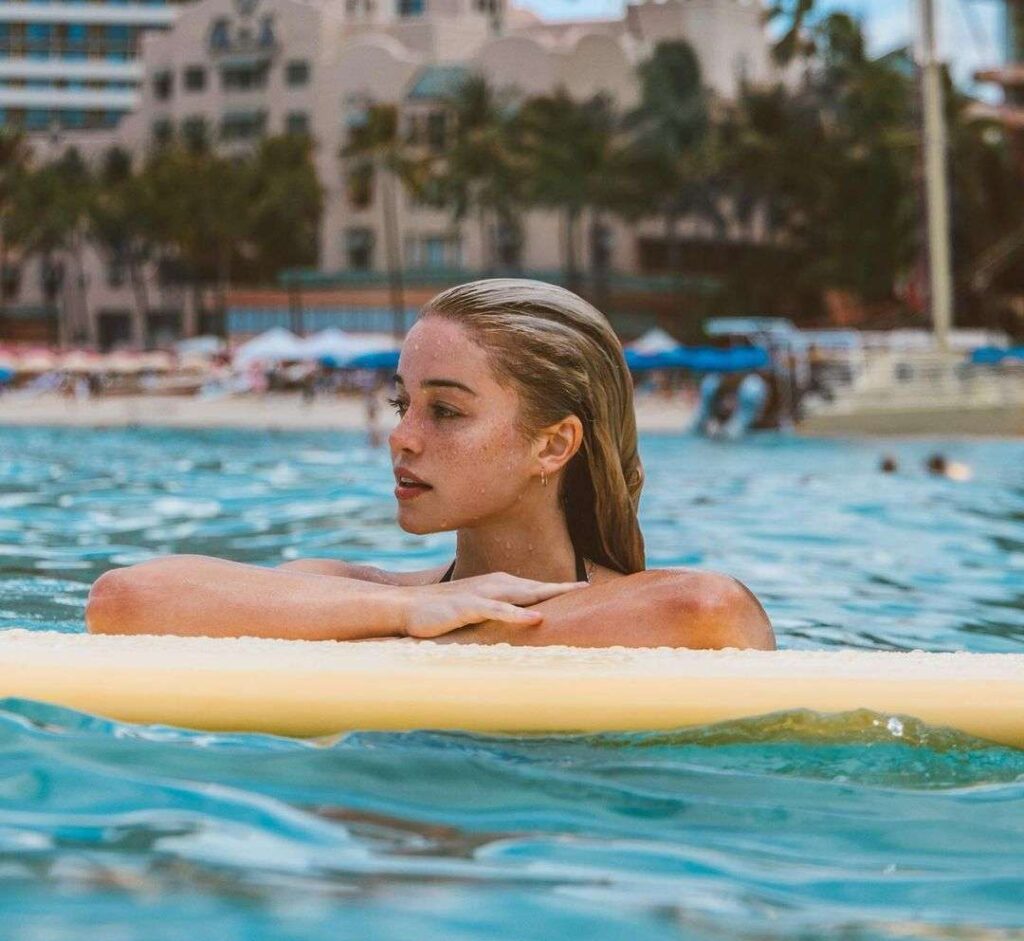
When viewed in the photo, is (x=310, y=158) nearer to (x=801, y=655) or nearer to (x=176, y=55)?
(x=176, y=55)

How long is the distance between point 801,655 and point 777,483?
1069cm

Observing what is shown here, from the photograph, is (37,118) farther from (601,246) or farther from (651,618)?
(651,618)

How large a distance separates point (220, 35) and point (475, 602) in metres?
80.9

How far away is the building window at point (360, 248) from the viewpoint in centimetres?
7519

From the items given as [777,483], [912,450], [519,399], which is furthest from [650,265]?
[519,399]

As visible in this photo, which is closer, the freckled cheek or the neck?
the freckled cheek

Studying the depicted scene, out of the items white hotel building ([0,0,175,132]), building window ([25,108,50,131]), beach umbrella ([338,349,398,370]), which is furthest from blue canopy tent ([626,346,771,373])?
building window ([25,108,50,131])

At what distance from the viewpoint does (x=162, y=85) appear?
82562 millimetres

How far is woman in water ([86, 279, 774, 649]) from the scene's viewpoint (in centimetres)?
286

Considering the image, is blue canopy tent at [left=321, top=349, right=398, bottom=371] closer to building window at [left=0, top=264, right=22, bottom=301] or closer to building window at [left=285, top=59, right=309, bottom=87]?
building window at [left=285, top=59, right=309, bottom=87]

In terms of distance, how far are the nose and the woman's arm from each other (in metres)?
0.34

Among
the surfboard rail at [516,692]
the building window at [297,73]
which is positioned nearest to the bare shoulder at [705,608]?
the surfboard rail at [516,692]

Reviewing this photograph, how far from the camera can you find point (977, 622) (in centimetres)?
532

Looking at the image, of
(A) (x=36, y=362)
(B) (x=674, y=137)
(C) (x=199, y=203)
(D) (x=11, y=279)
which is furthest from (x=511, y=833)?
(D) (x=11, y=279)
